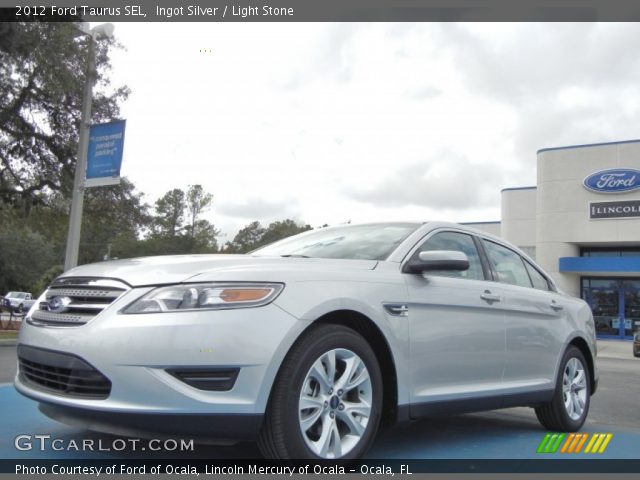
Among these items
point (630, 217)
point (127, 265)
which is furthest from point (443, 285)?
point (630, 217)

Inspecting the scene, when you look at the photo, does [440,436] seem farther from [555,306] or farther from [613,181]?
[613,181]

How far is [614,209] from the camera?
31641 mm

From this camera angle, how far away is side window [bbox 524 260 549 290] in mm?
5800

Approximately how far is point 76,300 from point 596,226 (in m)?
32.3

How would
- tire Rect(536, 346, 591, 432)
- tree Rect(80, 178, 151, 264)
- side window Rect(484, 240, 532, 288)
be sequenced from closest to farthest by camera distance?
side window Rect(484, 240, 532, 288) < tire Rect(536, 346, 591, 432) < tree Rect(80, 178, 151, 264)

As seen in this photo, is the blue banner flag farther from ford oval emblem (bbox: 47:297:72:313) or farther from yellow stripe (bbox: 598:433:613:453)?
yellow stripe (bbox: 598:433:613:453)

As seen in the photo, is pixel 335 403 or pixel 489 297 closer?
A: pixel 335 403

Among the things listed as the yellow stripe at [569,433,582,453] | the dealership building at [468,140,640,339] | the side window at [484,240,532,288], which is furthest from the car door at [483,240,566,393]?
the dealership building at [468,140,640,339]

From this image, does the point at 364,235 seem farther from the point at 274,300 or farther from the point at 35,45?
the point at 35,45

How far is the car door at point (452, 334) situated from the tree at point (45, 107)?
39.0ft

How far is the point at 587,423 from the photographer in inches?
249

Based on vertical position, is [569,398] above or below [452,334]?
below
